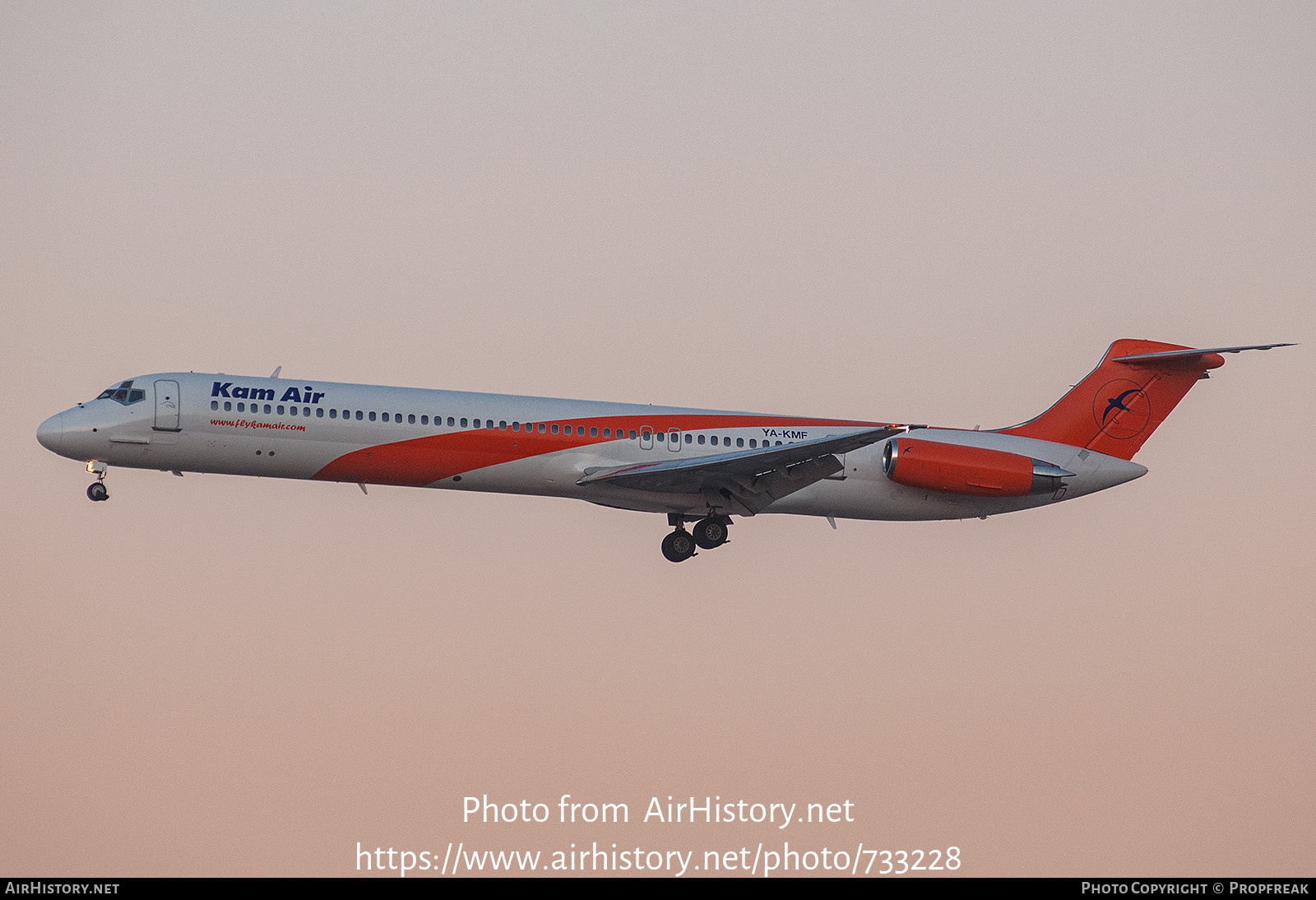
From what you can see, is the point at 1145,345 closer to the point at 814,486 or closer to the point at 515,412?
the point at 814,486

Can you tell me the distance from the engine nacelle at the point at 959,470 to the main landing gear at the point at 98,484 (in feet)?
53.2

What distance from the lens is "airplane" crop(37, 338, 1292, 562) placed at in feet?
105

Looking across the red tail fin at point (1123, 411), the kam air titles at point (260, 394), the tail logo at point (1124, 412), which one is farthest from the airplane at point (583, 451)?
the tail logo at point (1124, 412)

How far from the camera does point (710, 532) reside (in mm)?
34781

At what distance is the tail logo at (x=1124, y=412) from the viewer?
1447 inches

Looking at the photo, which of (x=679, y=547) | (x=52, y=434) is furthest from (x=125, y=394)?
(x=679, y=547)

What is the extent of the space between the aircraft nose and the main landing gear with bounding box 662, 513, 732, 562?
12.6m

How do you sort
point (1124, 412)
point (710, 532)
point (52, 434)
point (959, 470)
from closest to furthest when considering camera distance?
point (52, 434) → point (959, 470) → point (710, 532) → point (1124, 412)

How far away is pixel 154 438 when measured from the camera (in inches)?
1266

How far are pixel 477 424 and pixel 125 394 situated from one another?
23.3 ft

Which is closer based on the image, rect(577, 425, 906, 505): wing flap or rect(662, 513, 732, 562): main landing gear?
rect(577, 425, 906, 505): wing flap

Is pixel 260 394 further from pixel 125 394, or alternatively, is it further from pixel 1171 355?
pixel 1171 355

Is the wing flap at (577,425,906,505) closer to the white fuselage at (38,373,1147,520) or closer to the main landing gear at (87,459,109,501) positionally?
the white fuselage at (38,373,1147,520)

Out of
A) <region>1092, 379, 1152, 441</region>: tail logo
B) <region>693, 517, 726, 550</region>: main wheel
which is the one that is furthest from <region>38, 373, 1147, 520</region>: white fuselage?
<region>1092, 379, 1152, 441</region>: tail logo
